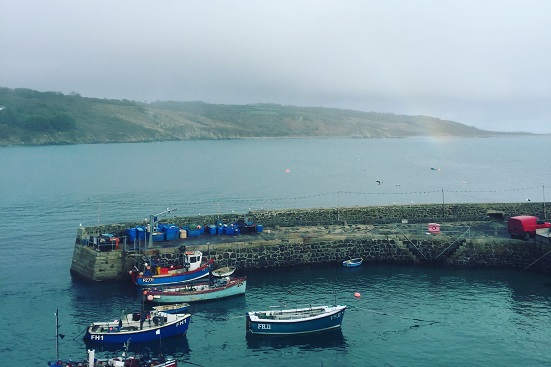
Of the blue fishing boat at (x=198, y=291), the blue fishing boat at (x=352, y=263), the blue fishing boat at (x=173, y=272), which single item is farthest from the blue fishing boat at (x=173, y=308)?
the blue fishing boat at (x=352, y=263)

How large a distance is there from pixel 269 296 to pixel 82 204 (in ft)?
169

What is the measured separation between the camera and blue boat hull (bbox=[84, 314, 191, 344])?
28.4m

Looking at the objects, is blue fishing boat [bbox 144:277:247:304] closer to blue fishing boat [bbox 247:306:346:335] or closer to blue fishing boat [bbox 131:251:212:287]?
blue fishing boat [bbox 131:251:212:287]

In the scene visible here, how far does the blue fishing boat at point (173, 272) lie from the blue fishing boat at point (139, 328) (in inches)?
282

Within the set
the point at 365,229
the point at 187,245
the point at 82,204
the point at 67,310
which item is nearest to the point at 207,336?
the point at 67,310

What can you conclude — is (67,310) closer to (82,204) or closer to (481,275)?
(481,275)

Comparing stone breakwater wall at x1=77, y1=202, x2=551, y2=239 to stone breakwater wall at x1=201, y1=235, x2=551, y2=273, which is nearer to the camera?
stone breakwater wall at x1=201, y1=235, x2=551, y2=273

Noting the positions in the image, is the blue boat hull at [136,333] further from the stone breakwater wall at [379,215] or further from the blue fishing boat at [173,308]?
the stone breakwater wall at [379,215]

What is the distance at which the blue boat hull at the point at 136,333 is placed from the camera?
2839cm

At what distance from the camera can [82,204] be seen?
257 feet

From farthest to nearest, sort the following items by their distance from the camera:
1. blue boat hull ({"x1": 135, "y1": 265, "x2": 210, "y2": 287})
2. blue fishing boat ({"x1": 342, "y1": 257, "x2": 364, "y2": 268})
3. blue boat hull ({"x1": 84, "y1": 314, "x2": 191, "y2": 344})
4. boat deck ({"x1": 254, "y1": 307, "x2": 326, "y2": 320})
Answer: blue fishing boat ({"x1": 342, "y1": 257, "x2": 364, "y2": 268}) < blue boat hull ({"x1": 135, "y1": 265, "x2": 210, "y2": 287}) < boat deck ({"x1": 254, "y1": 307, "x2": 326, "y2": 320}) < blue boat hull ({"x1": 84, "y1": 314, "x2": 191, "y2": 344})

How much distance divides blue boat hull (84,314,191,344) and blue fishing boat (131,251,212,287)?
8.03 m

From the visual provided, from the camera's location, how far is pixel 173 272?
1505 inches

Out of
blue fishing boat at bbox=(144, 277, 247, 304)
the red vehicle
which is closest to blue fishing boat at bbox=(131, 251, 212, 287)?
blue fishing boat at bbox=(144, 277, 247, 304)
